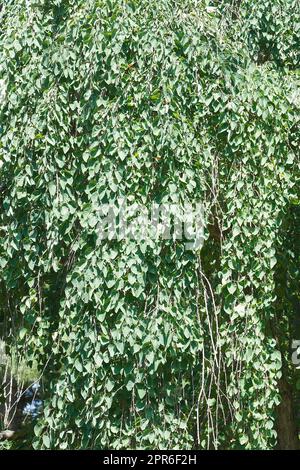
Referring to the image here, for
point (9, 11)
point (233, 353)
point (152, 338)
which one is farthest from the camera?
point (9, 11)

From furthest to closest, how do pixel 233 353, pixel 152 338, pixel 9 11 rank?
pixel 9 11 → pixel 233 353 → pixel 152 338

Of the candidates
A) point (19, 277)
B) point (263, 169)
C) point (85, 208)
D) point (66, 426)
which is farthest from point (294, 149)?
point (66, 426)

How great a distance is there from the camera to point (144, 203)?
3432 mm

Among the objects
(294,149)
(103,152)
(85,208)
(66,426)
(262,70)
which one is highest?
(262,70)

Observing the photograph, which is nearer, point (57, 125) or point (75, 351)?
point (75, 351)

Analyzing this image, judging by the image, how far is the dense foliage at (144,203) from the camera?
3326mm

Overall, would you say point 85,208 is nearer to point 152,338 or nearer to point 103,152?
point 103,152

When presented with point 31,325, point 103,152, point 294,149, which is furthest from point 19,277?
point 294,149

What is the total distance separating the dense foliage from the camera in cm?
333

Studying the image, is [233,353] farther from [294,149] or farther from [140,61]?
[140,61]

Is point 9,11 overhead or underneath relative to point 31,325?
overhead

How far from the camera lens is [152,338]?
10.8ft

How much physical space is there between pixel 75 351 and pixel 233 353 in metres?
0.78

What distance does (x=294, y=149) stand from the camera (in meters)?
4.04
